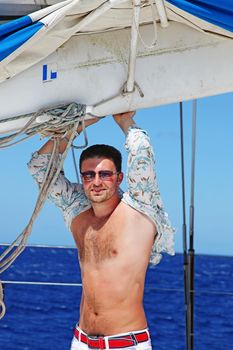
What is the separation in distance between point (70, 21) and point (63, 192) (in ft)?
2.37

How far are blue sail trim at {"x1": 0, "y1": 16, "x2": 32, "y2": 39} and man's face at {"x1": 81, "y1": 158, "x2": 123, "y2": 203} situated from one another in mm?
553

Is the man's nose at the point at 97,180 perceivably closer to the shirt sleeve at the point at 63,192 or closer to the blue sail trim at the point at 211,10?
the shirt sleeve at the point at 63,192

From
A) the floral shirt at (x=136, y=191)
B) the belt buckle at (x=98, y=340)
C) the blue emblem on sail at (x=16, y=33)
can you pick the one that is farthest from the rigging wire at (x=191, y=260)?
the blue emblem on sail at (x=16, y=33)

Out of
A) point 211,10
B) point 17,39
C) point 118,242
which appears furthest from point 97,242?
point 211,10

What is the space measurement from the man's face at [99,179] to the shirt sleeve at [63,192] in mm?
180

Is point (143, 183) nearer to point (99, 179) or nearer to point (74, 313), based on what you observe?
point (99, 179)

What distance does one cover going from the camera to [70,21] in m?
2.95

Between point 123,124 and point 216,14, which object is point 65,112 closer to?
point 123,124

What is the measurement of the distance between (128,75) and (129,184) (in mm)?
369

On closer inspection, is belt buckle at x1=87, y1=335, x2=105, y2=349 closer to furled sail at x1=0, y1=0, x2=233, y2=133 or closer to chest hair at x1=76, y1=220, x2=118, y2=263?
chest hair at x1=76, y1=220, x2=118, y2=263

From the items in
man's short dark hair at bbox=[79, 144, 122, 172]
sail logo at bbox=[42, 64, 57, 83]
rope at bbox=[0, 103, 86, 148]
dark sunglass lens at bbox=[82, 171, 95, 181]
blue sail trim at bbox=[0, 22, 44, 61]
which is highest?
blue sail trim at bbox=[0, 22, 44, 61]

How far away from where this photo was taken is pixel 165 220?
3.25m

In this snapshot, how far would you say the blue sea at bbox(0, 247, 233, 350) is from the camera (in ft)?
48.6

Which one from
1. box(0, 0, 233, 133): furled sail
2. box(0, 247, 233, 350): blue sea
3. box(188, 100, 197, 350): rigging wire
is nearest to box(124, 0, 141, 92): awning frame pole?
box(0, 0, 233, 133): furled sail
